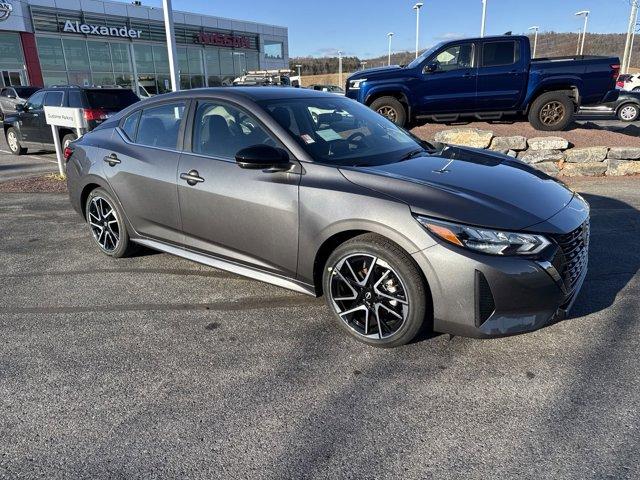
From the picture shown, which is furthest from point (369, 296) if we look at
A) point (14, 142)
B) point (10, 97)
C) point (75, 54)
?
point (75, 54)

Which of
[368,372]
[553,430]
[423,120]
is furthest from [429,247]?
[423,120]

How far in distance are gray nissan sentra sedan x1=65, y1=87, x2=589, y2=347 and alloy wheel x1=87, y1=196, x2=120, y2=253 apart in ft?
0.39

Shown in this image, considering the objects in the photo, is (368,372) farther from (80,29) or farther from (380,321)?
(80,29)

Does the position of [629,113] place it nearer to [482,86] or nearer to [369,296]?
[482,86]

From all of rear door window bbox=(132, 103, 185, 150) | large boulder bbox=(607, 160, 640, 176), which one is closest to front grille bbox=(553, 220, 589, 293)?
rear door window bbox=(132, 103, 185, 150)

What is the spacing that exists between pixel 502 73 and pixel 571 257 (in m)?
7.54

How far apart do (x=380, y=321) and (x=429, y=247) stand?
65 centimetres

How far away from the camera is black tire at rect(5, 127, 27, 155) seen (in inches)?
511

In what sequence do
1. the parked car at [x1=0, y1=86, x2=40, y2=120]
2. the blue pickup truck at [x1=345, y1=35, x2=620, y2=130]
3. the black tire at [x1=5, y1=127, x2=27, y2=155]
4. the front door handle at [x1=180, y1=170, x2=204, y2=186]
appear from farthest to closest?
the parked car at [x1=0, y1=86, x2=40, y2=120]
the black tire at [x1=5, y1=127, x2=27, y2=155]
the blue pickup truck at [x1=345, y1=35, x2=620, y2=130]
the front door handle at [x1=180, y1=170, x2=204, y2=186]

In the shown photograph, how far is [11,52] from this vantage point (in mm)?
28969

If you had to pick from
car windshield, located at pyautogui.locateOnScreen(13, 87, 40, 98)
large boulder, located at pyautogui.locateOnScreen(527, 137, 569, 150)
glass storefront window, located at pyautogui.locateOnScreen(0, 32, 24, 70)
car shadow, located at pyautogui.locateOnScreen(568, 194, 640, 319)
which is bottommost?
car shadow, located at pyautogui.locateOnScreen(568, 194, 640, 319)

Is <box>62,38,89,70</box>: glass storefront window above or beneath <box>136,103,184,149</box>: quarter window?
above

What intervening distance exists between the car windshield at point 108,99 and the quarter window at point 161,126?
24.1 feet

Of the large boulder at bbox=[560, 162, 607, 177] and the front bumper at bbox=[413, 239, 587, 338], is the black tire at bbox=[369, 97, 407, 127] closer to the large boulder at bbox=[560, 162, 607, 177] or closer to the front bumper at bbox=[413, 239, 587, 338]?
the large boulder at bbox=[560, 162, 607, 177]
